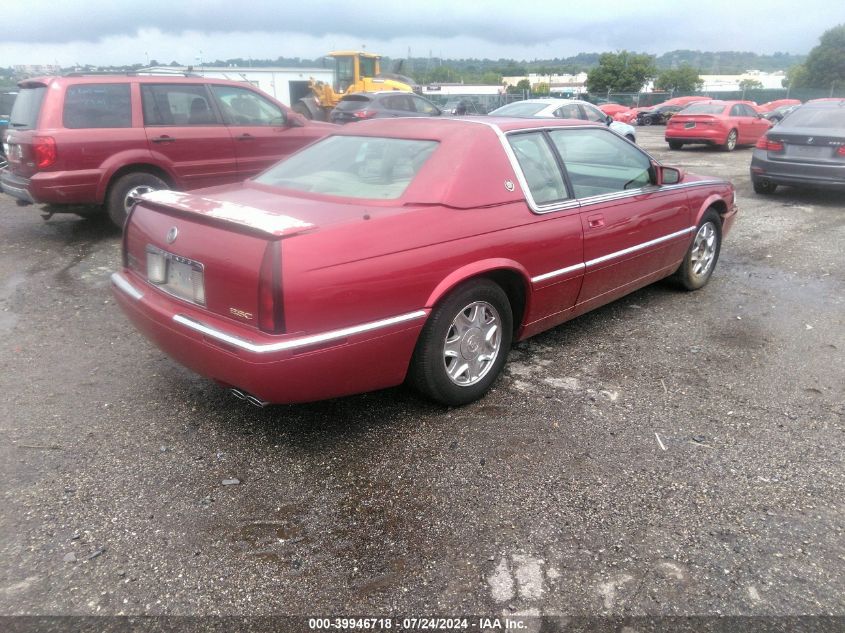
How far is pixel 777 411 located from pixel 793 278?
2.99 m

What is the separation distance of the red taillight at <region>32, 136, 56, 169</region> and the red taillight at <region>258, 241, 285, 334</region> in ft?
16.8

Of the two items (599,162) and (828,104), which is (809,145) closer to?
(828,104)

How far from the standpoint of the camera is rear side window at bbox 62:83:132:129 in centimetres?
662

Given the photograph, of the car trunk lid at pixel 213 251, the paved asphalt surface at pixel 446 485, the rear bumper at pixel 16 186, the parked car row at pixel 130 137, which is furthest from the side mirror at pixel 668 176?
the rear bumper at pixel 16 186

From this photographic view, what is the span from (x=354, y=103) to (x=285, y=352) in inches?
593

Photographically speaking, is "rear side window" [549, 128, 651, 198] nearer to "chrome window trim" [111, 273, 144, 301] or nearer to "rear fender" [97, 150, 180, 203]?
"chrome window trim" [111, 273, 144, 301]

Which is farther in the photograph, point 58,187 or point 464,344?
point 58,187

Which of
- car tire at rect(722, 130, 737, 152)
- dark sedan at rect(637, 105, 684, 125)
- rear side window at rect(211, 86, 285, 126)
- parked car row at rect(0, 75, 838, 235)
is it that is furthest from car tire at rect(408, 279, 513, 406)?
dark sedan at rect(637, 105, 684, 125)

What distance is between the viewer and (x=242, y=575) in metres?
2.30

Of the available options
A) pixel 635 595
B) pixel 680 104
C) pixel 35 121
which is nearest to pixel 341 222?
pixel 635 595

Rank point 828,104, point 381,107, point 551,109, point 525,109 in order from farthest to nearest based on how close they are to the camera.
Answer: point 381,107 → point 525,109 → point 551,109 → point 828,104

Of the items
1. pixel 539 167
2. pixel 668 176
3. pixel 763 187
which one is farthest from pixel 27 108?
pixel 763 187

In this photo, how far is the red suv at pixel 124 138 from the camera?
21.4 feet

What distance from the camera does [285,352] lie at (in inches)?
103
